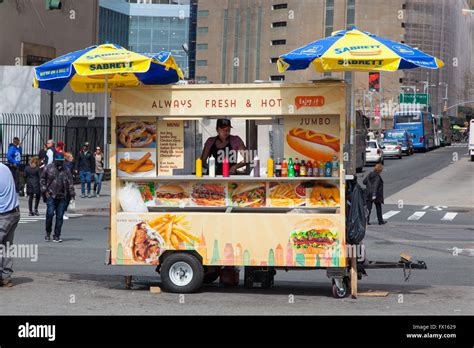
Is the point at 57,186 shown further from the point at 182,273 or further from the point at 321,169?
the point at 321,169

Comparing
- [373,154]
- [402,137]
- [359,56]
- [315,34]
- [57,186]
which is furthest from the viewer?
[315,34]

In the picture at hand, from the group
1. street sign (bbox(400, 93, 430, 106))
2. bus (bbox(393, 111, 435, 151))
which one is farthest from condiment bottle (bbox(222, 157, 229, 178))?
street sign (bbox(400, 93, 430, 106))

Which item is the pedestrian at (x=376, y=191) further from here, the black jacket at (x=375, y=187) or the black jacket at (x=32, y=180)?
the black jacket at (x=32, y=180)

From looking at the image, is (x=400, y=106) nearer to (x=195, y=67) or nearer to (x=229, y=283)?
(x=195, y=67)

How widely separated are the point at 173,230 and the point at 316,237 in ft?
6.52

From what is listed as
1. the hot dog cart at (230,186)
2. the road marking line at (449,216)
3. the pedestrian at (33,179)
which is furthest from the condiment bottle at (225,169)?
the road marking line at (449,216)

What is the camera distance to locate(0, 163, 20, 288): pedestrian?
1216cm

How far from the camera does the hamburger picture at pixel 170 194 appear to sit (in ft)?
40.7

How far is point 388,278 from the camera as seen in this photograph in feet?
47.3

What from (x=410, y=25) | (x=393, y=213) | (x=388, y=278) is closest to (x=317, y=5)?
(x=410, y=25)

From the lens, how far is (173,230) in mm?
12031

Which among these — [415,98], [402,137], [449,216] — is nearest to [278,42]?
[415,98]

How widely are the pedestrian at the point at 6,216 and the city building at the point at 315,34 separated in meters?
103

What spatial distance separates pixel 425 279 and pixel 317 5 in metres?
122
